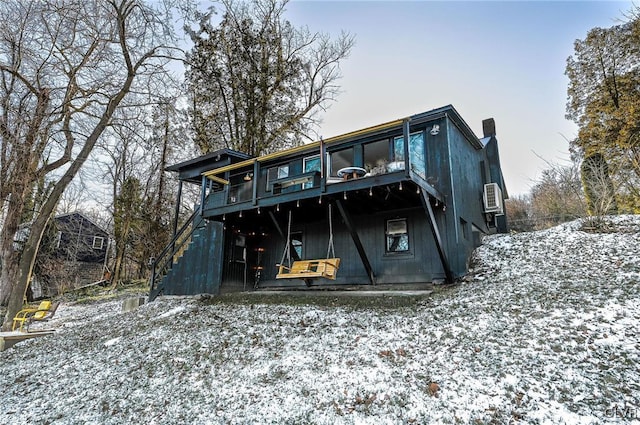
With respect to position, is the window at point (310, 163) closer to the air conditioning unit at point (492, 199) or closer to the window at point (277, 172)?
the window at point (277, 172)

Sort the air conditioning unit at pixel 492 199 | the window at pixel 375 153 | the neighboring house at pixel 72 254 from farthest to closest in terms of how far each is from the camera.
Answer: the neighboring house at pixel 72 254 → the air conditioning unit at pixel 492 199 → the window at pixel 375 153

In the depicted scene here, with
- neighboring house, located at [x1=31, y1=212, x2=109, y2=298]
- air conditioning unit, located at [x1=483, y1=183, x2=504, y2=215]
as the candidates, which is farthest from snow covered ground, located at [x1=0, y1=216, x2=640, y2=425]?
neighboring house, located at [x1=31, y1=212, x2=109, y2=298]

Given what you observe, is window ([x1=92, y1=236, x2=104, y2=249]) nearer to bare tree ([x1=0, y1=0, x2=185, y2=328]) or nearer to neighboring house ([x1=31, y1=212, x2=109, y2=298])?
neighboring house ([x1=31, y1=212, x2=109, y2=298])

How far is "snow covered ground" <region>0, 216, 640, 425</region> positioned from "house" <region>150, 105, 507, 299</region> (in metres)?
1.54

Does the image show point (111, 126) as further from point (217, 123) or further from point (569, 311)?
point (569, 311)

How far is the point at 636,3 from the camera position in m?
11.4

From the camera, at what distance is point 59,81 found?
1066 cm

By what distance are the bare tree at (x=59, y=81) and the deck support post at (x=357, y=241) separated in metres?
8.09

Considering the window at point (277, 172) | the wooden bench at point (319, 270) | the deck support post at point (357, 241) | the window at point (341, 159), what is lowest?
the wooden bench at point (319, 270)

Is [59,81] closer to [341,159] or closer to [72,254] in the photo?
[341,159]

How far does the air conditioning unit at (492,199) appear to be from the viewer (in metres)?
11.5

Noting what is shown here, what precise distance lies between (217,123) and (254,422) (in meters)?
16.1

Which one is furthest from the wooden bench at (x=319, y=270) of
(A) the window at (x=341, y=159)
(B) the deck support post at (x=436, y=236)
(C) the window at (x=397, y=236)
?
(A) the window at (x=341, y=159)

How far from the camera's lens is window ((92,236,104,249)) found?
90.4 ft
